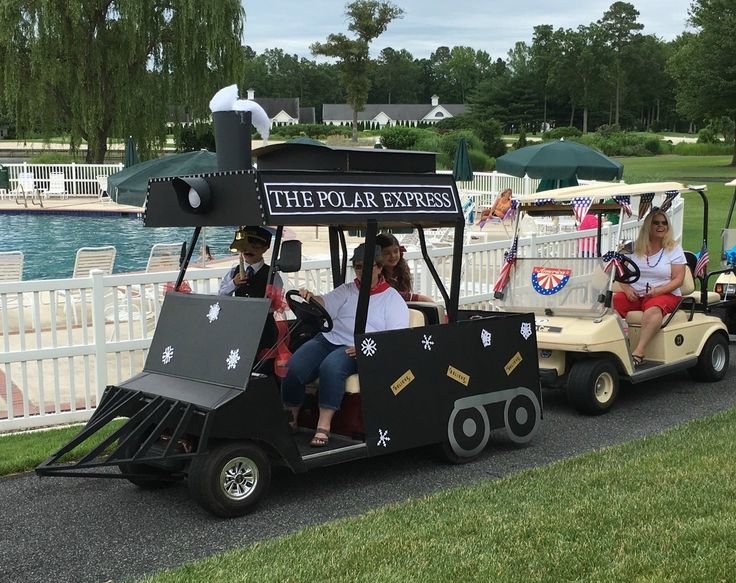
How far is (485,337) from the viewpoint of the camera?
20.0ft

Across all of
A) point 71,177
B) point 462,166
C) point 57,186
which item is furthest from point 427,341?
point 71,177

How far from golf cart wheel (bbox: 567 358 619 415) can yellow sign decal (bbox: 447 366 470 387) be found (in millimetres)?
1551

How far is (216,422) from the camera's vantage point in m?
4.79

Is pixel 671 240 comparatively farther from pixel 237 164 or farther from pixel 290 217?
pixel 290 217

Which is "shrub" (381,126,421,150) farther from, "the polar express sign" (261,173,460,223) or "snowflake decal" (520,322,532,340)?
"the polar express sign" (261,173,460,223)

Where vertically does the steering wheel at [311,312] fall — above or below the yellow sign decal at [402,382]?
above

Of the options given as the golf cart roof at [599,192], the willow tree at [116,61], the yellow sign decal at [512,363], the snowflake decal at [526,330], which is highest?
the willow tree at [116,61]

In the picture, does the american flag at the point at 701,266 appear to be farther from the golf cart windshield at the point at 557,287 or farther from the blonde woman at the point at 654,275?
the golf cart windshield at the point at 557,287

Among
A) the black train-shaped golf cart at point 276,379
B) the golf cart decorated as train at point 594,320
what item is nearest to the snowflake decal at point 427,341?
the black train-shaped golf cart at point 276,379

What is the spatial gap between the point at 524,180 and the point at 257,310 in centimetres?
2167

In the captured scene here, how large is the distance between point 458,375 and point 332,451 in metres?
1.06

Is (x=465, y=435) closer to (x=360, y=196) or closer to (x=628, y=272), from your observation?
(x=360, y=196)

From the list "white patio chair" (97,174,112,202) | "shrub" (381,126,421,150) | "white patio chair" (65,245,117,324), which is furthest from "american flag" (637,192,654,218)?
"shrub" (381,126,421,150)

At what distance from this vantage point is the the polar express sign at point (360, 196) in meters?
4.91
